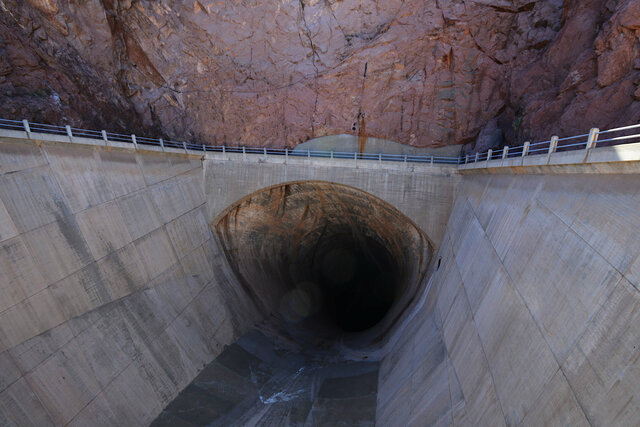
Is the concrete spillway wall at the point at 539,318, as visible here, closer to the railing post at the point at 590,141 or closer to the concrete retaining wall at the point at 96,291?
the railing post at the point at 590,141

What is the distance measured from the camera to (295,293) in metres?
19.4

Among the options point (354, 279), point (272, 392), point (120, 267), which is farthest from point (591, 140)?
point (354, 279)

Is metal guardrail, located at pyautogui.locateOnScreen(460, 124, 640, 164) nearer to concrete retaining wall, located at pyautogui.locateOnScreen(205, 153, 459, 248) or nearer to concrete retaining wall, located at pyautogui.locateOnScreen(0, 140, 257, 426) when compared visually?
concrete retaining wall, located at pyautogui.locateOnScreen(205, 153, 459, 248)

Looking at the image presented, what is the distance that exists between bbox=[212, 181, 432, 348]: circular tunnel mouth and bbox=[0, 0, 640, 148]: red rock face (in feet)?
12.2

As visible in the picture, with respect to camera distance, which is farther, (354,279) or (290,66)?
(354,279)

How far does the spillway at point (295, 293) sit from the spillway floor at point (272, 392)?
77mm

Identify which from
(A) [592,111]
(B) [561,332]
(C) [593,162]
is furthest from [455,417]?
(A) [592,111]

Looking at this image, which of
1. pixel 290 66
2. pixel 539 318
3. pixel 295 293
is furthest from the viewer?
pixel 295 293

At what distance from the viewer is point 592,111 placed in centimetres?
882

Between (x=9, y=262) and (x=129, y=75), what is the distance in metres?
11.7

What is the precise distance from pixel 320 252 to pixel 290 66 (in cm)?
1222

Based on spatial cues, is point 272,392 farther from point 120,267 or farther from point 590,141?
point 590,141

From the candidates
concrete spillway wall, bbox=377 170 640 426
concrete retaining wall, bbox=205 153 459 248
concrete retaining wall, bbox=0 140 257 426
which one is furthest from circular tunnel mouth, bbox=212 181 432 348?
concrete spillway wall, bbox=377 170 640 426

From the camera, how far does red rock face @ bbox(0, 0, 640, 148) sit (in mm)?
12047
